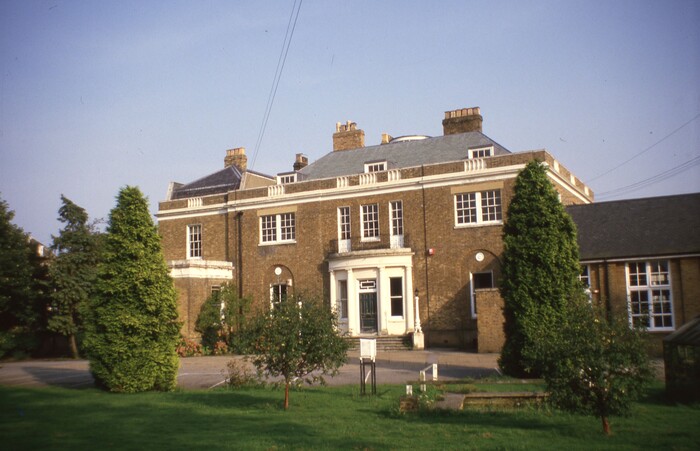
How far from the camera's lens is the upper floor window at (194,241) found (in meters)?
38.7

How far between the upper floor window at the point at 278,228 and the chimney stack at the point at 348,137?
24.0ft

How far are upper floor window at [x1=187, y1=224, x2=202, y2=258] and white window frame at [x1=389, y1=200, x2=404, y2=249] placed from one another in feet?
40.7

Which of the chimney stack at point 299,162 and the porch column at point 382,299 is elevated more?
the chimney stack at point 299,162

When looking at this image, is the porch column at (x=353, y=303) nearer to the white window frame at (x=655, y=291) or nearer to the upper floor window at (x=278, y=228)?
the upper floor window at (x=278, y=228)

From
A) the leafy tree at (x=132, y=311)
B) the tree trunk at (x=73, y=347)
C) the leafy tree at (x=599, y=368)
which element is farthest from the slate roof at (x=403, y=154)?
the leafy tree at (x=599, y=368)

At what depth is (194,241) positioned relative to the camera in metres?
38.8

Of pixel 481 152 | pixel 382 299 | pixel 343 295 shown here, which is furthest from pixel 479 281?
pixel 343 295

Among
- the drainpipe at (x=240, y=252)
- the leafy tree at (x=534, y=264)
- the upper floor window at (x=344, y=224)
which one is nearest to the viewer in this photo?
the leafy tree at (x=534, y=264)

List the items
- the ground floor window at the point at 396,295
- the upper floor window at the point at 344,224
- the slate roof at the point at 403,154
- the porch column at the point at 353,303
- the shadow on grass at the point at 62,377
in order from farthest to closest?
the slate roof at the point at 403,154
the upper floor window at the point at 344,224
the porch column at the point at 353,303
the ground floor window at the point at 396,295
the shadow on grass at the point at 62,377

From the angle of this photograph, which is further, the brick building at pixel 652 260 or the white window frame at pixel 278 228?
the white window frame at pixel 278 228

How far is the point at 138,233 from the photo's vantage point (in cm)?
1808

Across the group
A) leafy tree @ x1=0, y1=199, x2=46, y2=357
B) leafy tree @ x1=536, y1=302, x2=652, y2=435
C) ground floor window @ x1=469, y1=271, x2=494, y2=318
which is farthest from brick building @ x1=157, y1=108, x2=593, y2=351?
leafy tree @ x1=536, y1=302, x2=652, y2=435

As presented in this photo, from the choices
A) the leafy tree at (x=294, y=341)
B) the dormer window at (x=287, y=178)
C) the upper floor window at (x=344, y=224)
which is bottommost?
the leafy tree at (x=294, y=341)

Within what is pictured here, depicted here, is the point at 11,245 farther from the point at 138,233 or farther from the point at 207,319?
the point at 138,233
